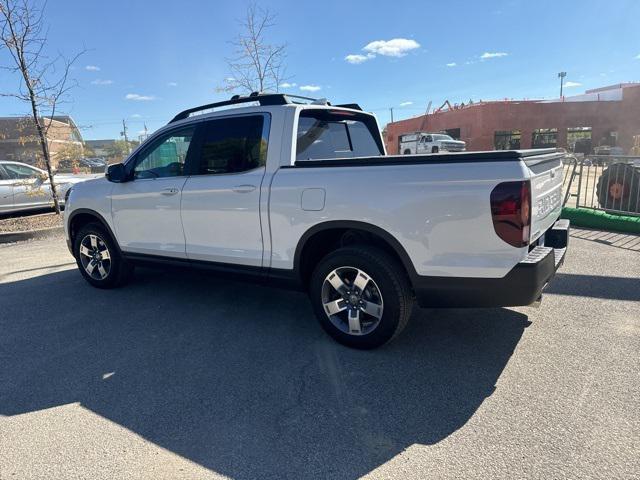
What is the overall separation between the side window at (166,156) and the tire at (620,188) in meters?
7.51

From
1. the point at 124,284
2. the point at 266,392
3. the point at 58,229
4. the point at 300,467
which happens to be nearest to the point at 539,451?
the point at 300,467

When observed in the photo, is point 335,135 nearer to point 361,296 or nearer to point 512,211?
point 361,296

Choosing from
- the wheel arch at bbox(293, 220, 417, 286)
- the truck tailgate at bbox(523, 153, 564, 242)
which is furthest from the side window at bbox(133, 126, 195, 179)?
the truck tailgate at bbox(523, 153, 564, 242)

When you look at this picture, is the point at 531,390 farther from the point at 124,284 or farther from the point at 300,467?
the point at 124,284

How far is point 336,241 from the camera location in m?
3.72

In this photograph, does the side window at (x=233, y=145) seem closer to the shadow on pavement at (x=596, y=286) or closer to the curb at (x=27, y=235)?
the shadow on pavement at (x=596, y=286)

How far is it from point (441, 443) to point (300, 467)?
783mm

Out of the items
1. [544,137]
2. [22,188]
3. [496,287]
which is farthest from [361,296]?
[544,137]

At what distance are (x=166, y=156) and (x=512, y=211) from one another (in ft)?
11.2

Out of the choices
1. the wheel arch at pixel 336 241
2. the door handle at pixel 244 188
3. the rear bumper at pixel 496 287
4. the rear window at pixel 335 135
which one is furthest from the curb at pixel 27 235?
the rear bumper at pixel 496 287

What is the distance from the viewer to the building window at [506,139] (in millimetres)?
38781

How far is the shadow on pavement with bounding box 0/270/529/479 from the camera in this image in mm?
2443

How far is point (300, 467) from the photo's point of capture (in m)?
2.25

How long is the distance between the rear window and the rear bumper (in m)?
1.60
